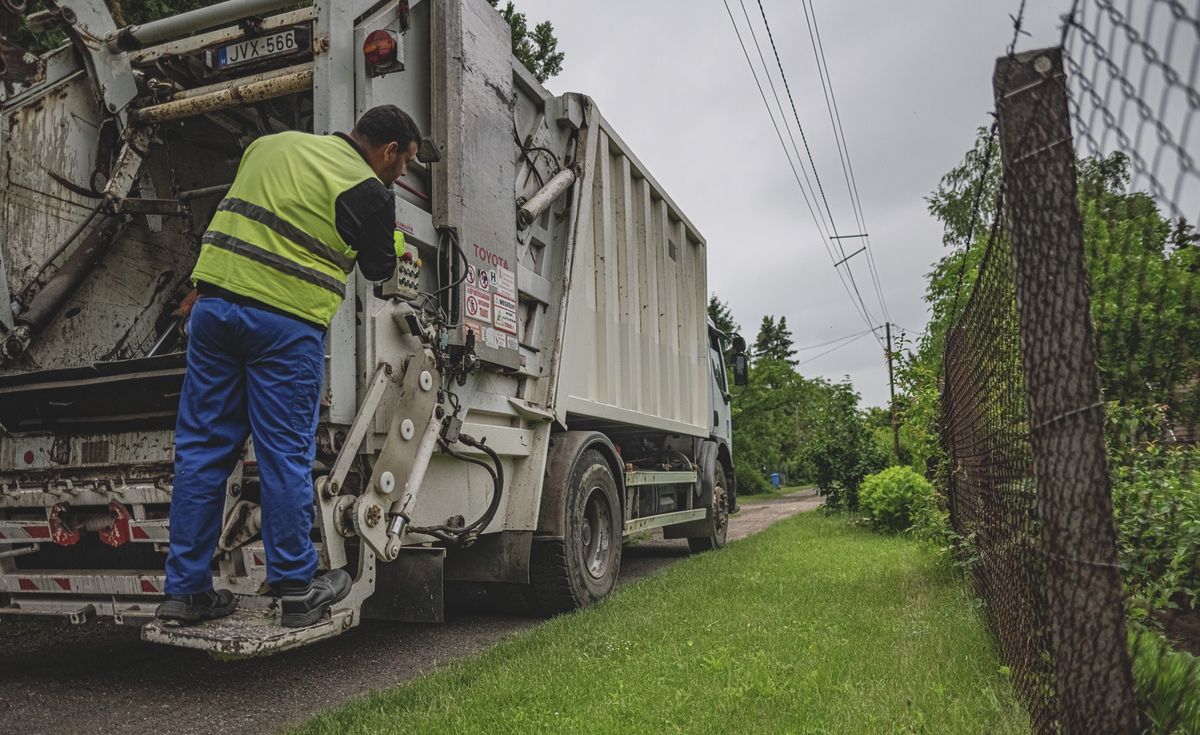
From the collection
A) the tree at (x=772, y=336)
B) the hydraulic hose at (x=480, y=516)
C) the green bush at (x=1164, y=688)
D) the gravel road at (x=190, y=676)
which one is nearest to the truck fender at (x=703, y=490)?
the gravel road at (x=190, y=676)

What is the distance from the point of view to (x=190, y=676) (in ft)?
12.0

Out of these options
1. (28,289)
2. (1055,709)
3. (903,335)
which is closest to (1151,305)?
(1055,709)

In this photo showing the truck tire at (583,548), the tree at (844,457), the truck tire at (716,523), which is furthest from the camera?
the tree at (844,457)

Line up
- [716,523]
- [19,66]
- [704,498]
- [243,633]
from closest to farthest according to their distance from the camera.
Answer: [243,633]
[19,66]
[704,498]
[716,523]

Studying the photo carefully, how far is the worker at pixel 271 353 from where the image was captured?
298 centimetres

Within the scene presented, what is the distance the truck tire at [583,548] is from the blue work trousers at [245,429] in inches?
75.7

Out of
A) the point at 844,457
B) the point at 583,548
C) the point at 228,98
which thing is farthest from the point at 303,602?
the point at 844,457

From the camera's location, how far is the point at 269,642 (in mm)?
2799

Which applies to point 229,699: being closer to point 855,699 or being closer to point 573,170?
point 855,699

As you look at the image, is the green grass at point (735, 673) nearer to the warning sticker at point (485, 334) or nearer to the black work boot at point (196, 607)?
the black work boot at point (196, 607)

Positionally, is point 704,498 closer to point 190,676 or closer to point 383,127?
point 190,676

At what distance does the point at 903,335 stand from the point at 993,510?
7.32 meters

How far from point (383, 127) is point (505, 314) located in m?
1.33

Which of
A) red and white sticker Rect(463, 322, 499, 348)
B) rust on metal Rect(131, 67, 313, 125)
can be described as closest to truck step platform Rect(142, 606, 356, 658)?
red and white sticker Rect(463, 322, 499, 348)
